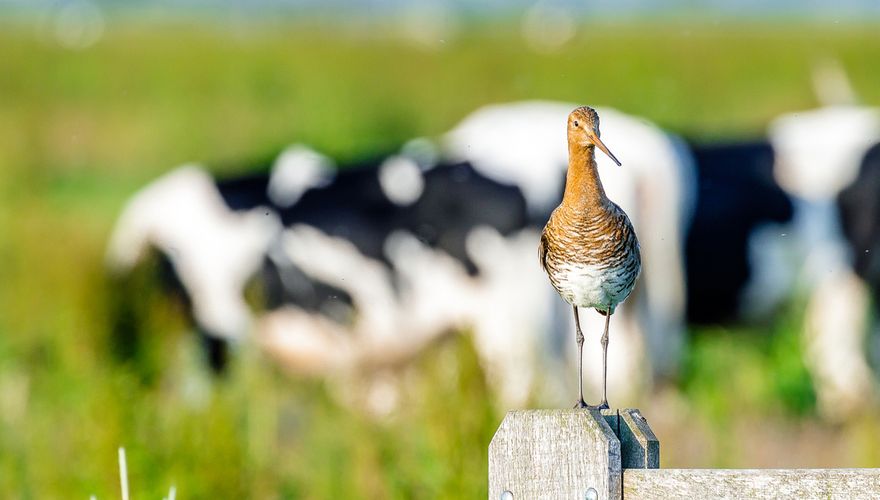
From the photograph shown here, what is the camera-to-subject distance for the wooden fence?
2.41 m

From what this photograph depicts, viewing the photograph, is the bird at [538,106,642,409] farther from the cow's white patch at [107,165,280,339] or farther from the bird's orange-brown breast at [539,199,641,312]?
the cow's white patch at [107,165,280,339]

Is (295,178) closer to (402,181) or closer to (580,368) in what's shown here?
(402,181)

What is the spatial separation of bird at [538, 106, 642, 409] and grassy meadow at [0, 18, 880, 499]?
171 cm

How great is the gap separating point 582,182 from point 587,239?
9 cm

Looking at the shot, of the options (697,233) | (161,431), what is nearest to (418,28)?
(697,233)

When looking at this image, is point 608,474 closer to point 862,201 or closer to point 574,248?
point 574,248

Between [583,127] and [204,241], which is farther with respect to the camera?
[204,241]

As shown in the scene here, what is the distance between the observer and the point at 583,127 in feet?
8.12

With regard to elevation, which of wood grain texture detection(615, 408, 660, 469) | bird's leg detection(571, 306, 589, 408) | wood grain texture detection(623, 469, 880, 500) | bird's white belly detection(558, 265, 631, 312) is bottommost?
wood grain texture detection(623, 469, 880, 500)

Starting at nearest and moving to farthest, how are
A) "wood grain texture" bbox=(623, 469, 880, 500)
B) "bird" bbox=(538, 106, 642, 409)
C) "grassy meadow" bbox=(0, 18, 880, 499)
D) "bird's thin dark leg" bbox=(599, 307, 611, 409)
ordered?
"wood grain texture" bbox=(623, 469, 880, 500), "bird" bbox=(538, 106, 642, 409), "bird's thin dark leg" bbox=(599, 307, 611, 409), "grassy meadow" bbox=(0, 18, 880, 499)

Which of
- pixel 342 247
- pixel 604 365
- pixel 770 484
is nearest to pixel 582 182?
pixel 604 365

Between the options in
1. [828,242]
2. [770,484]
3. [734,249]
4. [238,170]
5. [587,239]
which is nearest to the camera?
[770,484]

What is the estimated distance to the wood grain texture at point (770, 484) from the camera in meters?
2.39

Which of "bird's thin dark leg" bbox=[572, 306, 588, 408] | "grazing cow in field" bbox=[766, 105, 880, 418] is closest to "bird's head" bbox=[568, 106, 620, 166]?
"bird's thin dark leg" bbox=[572, 306, 588, 408]
